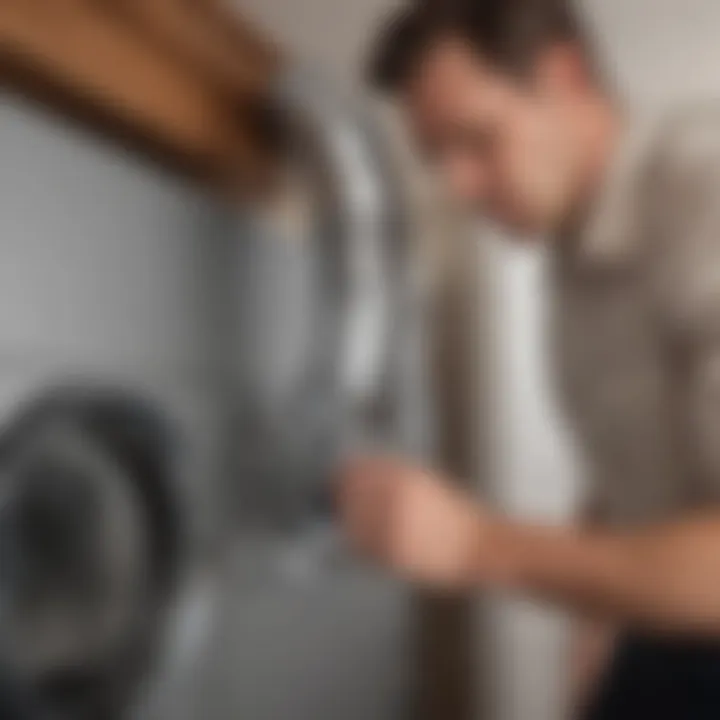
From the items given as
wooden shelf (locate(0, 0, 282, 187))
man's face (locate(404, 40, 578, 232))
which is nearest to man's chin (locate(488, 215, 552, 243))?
man's face (locate(404, 40, 578, 232))

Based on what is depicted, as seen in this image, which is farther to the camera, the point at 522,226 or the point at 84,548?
the point at 522,226

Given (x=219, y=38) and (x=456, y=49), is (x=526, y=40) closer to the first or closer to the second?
(x=456, y=49)

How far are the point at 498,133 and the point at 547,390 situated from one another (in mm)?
143

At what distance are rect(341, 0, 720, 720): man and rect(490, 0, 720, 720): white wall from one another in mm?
20

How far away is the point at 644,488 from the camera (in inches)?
24.0

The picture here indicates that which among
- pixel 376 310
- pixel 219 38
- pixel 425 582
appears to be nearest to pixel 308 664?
pixel 425 582

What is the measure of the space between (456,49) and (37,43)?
22cm

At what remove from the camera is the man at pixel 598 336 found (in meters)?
0.56

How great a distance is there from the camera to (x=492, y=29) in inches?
24.7

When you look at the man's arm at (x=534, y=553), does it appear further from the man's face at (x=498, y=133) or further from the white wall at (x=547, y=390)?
the man's face at (x=498, y=133)

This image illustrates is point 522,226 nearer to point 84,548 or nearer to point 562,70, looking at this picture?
point 562,70

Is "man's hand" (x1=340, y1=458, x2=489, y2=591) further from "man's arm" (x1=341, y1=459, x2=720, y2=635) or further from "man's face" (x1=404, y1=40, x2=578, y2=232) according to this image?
"man's face" (x1=404, y1=40, x2=578, y2=232)

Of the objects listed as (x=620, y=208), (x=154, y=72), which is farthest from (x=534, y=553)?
(x=154, y=72)

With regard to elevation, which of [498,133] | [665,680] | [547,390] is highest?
[498,133]
